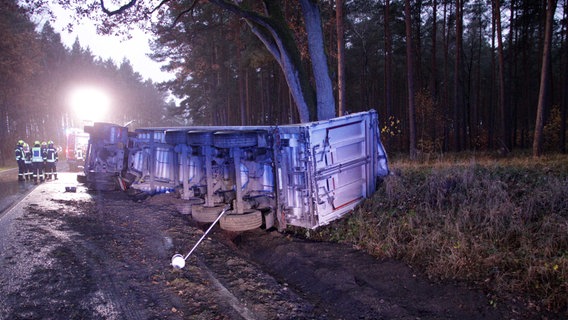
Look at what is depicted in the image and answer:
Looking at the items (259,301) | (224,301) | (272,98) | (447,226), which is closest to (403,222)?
(447,226)

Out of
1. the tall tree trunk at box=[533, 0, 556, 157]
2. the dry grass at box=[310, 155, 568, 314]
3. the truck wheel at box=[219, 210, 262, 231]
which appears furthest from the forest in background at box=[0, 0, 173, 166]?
the tall tree trunk at box=[533, 0, 556, 157]

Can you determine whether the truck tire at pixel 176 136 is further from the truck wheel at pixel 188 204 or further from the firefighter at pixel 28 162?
the firefighter at pixel 28 162

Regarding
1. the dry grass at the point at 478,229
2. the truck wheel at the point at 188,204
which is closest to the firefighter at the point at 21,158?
the truck wheel at the point at 188,204

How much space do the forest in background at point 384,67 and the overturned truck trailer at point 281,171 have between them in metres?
5.11

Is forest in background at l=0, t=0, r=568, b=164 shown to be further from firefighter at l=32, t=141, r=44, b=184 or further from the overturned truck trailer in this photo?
firefighter at l=32, t=141, r=44, b=184

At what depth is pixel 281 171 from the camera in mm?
5645

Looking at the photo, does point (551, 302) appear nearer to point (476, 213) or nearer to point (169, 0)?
point (476, 213)

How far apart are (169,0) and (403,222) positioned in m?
11.4

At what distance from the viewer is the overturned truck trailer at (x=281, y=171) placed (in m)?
5.47

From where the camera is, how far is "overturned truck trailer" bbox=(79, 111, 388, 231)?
5.47 meters

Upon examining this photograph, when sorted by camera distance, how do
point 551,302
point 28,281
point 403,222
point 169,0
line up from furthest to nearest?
point 169,0 → point 403,222 → point 28,281 → point 551,302

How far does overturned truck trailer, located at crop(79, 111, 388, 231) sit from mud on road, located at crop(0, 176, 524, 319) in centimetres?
53

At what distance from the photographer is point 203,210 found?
597cm

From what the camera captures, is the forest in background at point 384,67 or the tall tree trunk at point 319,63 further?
the forest in background at point 384,67
